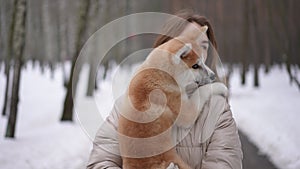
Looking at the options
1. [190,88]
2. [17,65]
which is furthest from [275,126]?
[190,88]

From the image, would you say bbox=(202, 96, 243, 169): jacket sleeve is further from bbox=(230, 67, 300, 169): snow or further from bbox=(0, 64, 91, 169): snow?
bbox=(0, 64, 91, 169): snow

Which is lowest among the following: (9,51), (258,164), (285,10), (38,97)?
(38,97)

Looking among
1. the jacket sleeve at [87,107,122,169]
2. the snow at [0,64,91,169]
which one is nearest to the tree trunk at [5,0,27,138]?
the snow at [0,64,91,169]

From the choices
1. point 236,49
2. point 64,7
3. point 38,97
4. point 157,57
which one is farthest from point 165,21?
point 236,49

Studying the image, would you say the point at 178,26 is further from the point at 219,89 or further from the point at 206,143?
the point at 206,143

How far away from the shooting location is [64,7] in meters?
31.7

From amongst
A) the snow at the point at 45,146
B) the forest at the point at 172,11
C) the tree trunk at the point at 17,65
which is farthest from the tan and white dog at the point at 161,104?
the forest at the point at 172,11

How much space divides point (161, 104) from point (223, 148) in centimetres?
46

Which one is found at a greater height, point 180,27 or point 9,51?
point 180,27

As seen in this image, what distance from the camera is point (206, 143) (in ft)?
7.50

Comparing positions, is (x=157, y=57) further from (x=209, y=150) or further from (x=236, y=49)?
(x=236, y=49)

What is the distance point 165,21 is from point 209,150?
969 millimetres

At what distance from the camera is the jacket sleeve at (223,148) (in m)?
2.24

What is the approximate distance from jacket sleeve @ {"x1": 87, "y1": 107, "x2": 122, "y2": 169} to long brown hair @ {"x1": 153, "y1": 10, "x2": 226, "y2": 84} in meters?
0.61
